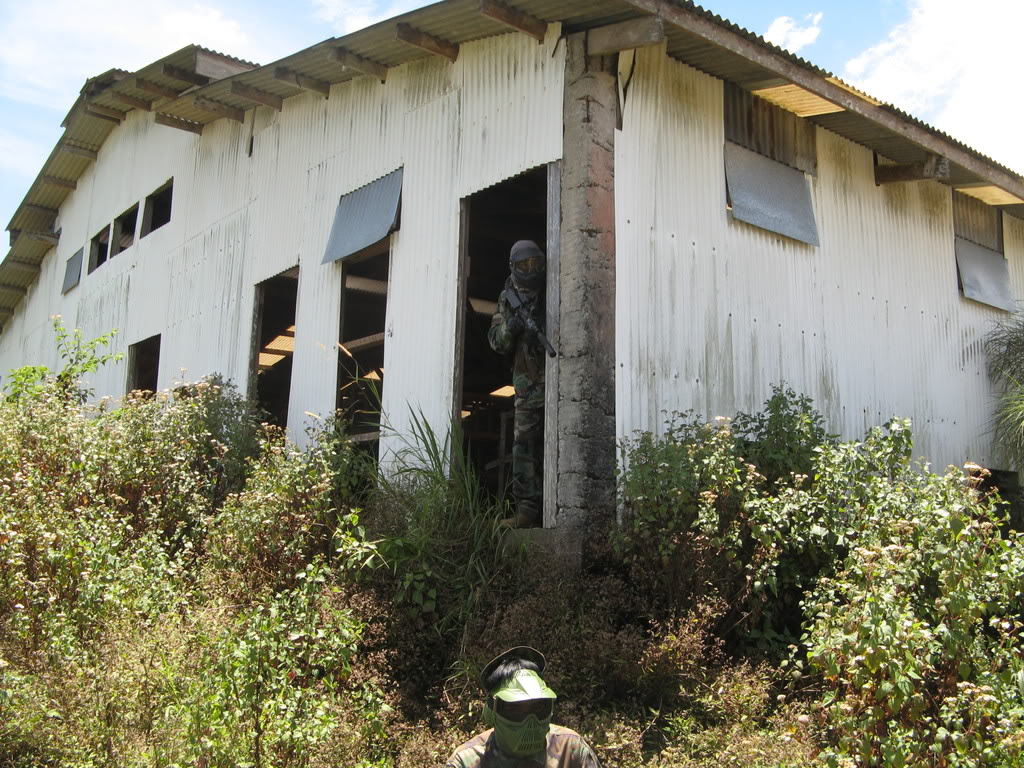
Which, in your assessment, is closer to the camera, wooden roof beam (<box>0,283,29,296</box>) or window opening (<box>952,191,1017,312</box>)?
window opening (<box>952,191,1017,312</box>)

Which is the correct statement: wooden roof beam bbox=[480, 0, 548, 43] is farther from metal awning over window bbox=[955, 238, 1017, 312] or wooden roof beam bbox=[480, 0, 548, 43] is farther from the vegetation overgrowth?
metal awning over window bbox=[955, 238, 1017, 312]

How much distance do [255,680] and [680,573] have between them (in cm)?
283

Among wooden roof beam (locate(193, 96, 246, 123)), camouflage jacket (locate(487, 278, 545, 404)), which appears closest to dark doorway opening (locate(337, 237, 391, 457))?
camouflage jacket (locate(487, 278, 545, 404))

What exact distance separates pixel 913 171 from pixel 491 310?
5.01 meters

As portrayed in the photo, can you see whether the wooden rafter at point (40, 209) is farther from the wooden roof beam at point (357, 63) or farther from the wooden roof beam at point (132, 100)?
the wooden roof beam at point (357, 63)

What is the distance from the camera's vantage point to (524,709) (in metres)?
4.14

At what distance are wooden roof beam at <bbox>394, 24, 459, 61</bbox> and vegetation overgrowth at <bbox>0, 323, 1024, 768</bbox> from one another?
11.3ft

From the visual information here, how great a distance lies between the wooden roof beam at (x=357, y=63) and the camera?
994cm

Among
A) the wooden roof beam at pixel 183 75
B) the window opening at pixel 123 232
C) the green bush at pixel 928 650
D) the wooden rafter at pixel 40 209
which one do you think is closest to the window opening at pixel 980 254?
the green bush at pixel 928 650

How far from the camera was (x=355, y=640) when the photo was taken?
20.6 ft

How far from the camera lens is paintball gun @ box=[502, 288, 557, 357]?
26.0 ft

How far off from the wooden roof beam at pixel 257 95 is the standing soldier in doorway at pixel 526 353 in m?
4.87

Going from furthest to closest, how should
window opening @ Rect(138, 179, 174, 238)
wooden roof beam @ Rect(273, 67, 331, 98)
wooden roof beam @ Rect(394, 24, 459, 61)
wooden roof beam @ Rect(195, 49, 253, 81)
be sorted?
window opening @ Rect(138, 179, 174, 238), wooden roof beam @ Rect(195, 49, 253, 81), wooden roof beam @ Rect(273, 67, 331, 98), wooden roof beam @ Rect(394, 24, 459, 61)

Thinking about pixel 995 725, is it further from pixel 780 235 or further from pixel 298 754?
pixel 780 235
